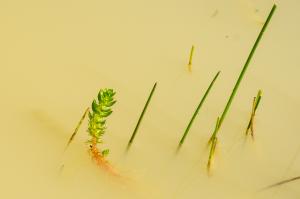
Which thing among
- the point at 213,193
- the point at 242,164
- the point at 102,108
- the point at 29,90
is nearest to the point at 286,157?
the point at 242,164

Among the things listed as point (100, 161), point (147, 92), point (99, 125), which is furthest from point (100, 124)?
point (147, 92)

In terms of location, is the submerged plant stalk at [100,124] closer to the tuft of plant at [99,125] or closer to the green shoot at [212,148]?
the tuft of plant at [99,125]

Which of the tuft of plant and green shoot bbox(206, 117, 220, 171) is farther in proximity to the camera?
green shoot bbox(206, 117, 220, 171)

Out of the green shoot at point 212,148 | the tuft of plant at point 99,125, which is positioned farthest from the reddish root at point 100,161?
the green shoot at point 212,148

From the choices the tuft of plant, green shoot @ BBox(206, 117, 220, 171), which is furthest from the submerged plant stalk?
green shoot @ BBox(206, 117, 220, 171)

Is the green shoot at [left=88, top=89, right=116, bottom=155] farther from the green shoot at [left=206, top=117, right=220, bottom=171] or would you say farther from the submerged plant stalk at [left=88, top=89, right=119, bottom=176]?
the green shoot at [left=206, top=117, right=220, bottom=171]

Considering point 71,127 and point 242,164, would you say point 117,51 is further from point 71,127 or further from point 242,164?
point 242,164
